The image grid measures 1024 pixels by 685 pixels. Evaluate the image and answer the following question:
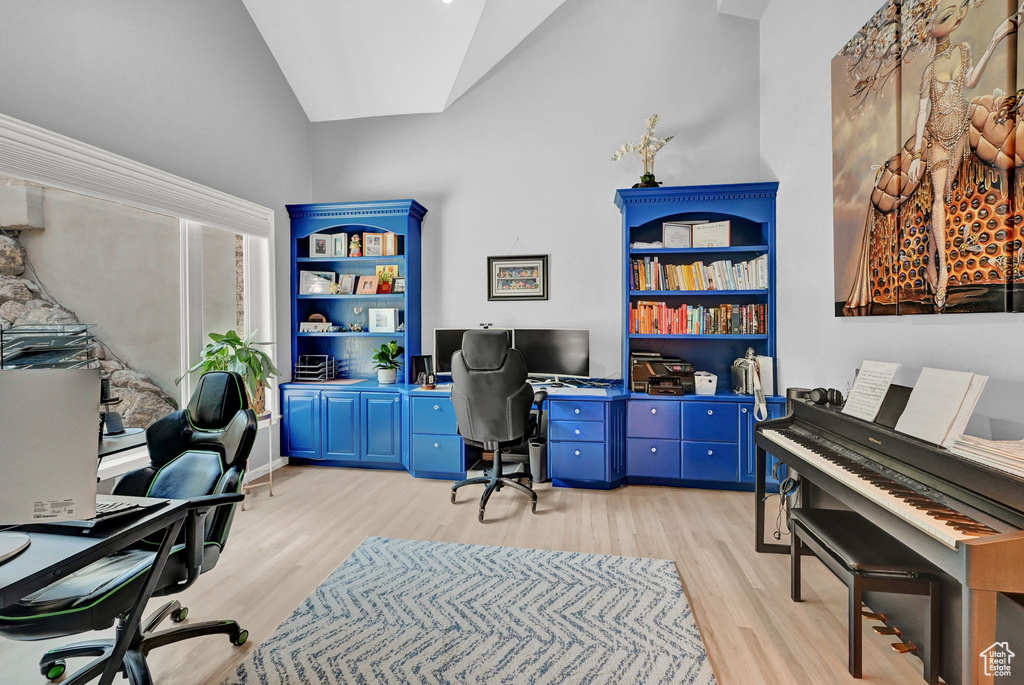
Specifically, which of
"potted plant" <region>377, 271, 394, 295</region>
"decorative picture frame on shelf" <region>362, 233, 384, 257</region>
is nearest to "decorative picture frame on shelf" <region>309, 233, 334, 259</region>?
"decorative picture frame on shelf" <region>362, 233, 384, 257</region>

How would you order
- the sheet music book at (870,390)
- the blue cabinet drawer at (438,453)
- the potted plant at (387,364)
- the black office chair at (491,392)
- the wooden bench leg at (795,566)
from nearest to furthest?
the sheet music book at (870,390), the wooden bench leg at (795,566), the black office chair at (491,392), the blue cabinet drawer at (438,453), the potted plant at (387,364)

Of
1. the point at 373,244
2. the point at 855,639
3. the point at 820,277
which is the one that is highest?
the point at 373,244

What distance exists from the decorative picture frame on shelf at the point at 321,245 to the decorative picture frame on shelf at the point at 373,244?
1.08 feet

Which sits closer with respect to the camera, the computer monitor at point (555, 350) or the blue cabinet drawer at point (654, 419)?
the blue cabinet drawer at point (654, 419)

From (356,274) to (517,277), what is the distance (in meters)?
1.50

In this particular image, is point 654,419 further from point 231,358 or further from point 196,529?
point 231,358

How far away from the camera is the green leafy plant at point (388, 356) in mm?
3840

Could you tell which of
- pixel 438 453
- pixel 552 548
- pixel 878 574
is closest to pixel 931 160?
pixel 878 574

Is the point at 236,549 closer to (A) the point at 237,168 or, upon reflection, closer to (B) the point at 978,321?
(A) the point at 237,168

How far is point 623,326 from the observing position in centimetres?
356

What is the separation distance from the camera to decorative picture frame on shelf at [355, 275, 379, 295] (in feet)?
13.0

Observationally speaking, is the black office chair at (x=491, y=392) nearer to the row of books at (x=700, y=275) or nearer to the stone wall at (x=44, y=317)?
the row of books at (x=700, y=275)

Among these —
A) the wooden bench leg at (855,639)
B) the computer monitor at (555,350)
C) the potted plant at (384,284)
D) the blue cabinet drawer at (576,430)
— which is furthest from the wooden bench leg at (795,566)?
the potted plant at (384,284)

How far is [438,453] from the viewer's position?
3.50m
